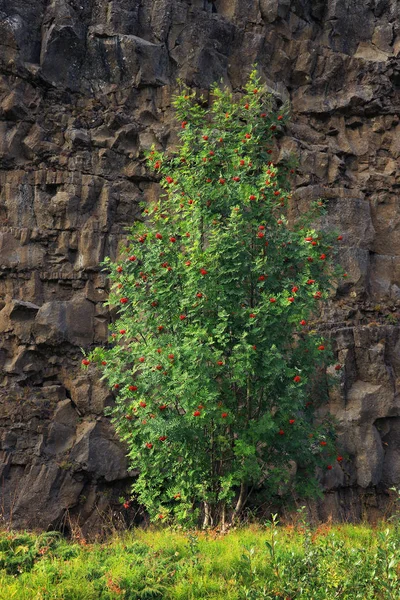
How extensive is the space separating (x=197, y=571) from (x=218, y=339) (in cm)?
373

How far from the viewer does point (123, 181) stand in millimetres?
18172

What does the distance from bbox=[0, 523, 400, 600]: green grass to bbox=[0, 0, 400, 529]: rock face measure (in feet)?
23.0

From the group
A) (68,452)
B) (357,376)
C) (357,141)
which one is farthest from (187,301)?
(357,141)

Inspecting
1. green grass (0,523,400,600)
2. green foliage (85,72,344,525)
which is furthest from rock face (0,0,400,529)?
green grass (0,523,400,600)

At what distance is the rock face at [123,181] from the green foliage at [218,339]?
475 centimetres

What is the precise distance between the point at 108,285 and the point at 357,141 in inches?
377

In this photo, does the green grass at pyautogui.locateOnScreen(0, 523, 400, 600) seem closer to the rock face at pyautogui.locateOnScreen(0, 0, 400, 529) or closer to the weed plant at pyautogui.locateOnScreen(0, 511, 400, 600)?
the weed plant at pyautogui.locateOnScreen(0, 511, 400, 600)

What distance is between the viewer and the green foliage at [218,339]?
9602 millimetres

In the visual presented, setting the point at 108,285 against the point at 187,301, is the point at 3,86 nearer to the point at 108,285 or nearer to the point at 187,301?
the point at 108,285

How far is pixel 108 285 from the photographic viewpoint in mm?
16953

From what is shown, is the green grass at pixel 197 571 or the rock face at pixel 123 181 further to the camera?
the rock face at pixel 123 181

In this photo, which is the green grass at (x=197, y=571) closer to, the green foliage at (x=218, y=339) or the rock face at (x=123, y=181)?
the green foliage at (x=218, y=339)

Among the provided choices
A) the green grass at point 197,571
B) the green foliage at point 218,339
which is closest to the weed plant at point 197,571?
the green grass at point 197,571

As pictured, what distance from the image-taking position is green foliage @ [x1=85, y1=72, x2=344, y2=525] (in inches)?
378
